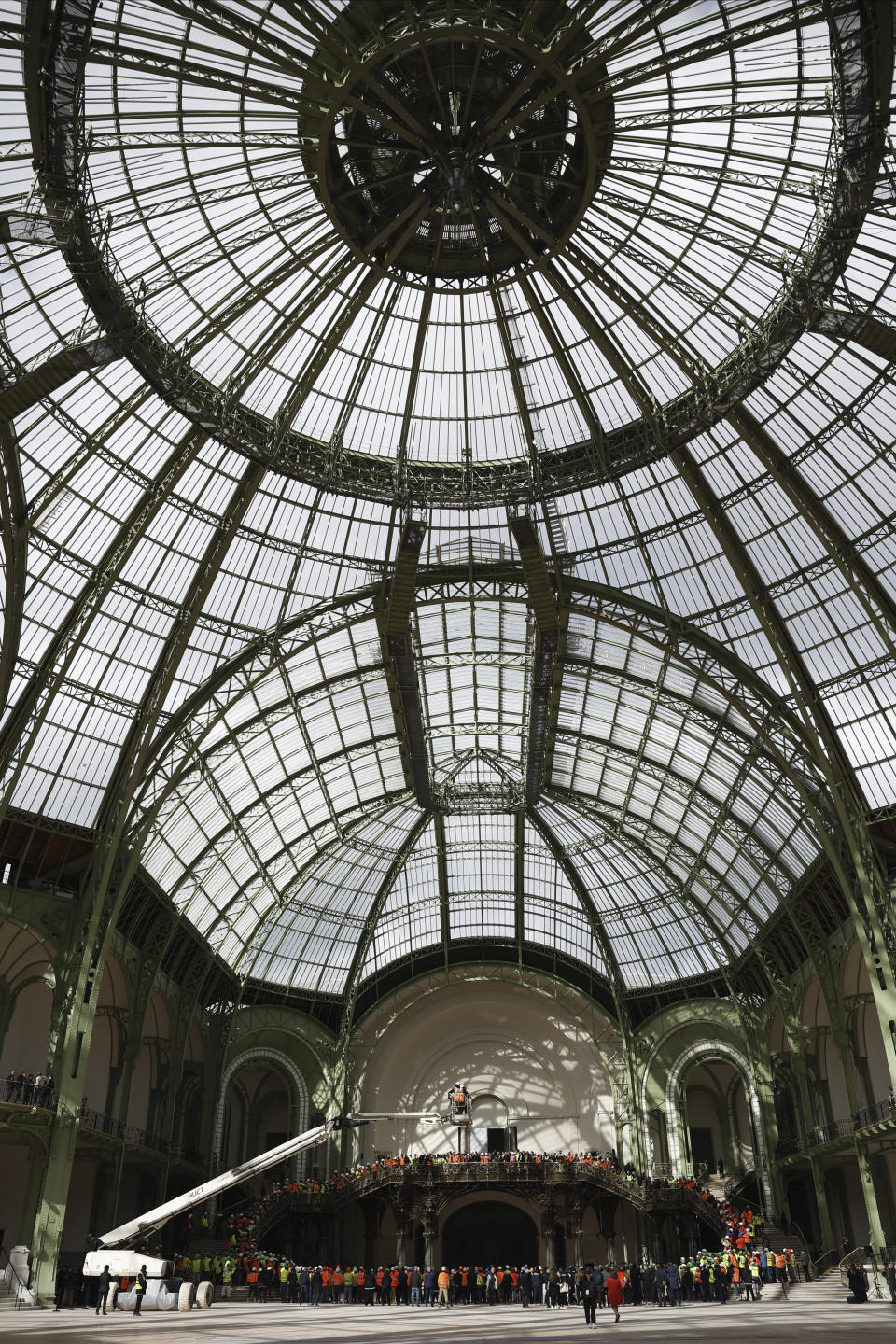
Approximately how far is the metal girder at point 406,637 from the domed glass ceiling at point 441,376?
32 cm

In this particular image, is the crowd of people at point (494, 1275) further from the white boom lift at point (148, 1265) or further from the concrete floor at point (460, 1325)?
the white boom lift at point (148, 1265)

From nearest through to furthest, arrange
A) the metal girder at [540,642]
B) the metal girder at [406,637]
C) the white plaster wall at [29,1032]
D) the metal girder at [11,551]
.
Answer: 1. the metal girder at [11,551]
2. the metal girder at [540,642]
3. the metal girder at [406,637]
4. the white plaster wall at [29,1032]

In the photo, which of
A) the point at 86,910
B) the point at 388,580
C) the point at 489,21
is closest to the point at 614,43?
the point at 489,21

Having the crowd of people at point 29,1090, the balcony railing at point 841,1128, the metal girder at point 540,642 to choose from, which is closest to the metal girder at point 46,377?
the metal girder at point 540,642

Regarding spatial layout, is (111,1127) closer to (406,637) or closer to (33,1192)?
(33,1192)

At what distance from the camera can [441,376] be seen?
32938mm

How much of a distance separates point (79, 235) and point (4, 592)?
1102 centimetres

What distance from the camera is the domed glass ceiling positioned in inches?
912

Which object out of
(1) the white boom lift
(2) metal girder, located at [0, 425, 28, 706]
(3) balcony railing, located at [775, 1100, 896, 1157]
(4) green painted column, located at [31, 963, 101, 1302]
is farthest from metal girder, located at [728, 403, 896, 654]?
(1) the white boom lift

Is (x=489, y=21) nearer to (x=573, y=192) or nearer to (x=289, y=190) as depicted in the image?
(x=573, y=192)

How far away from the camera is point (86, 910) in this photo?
3619 cm

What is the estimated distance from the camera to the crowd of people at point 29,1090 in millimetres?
33469

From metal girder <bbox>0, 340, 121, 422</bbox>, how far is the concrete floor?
62.3ft

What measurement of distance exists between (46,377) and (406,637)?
16504 millimetres
